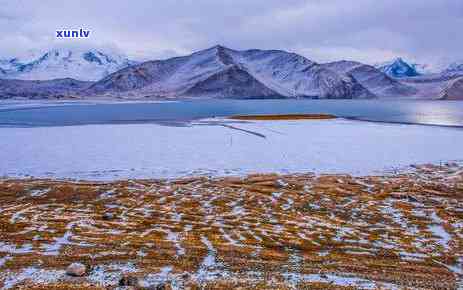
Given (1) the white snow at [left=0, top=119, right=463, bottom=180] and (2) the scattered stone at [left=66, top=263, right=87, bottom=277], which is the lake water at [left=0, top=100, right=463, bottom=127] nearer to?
(1) the white snow at [left=0, top=119, right=463, bottom=180]

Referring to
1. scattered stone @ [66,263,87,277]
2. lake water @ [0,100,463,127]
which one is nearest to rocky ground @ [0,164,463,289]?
scattered stone @ [66,263,87,277]

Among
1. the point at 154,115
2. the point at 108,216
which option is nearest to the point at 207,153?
the point at 108,216

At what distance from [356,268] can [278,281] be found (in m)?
2.85

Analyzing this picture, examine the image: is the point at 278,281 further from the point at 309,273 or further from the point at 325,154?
the point at 325,154

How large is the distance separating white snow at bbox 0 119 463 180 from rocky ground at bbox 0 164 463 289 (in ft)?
13.2

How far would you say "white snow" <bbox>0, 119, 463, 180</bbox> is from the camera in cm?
3130

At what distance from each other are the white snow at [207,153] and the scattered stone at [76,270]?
15788 millimetres

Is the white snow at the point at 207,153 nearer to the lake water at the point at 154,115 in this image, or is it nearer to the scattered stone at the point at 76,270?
the scattered stone at the point at 76,270

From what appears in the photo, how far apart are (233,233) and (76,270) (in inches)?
258

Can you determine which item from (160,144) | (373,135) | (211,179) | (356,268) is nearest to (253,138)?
(160,144)

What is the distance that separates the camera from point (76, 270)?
12836mm

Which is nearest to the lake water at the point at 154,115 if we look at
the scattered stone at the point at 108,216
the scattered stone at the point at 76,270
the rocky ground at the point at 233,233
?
the rocky ground at the point at 233,233

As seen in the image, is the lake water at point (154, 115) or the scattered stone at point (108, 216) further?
the lake water at point (154, 115)

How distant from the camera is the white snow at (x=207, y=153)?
103ft
